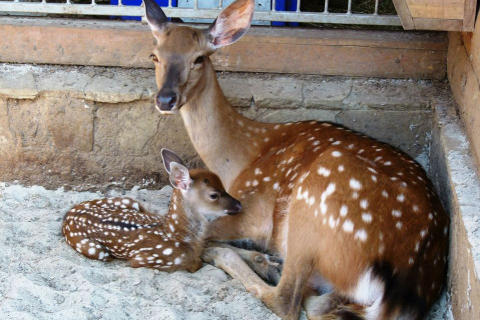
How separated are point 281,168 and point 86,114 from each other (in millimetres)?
1561

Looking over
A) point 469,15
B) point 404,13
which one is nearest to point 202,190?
point 404,13

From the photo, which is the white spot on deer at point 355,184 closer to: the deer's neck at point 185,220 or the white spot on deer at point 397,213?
the white spot on deer at point 397,213

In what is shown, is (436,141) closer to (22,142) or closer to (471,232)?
(471,232)

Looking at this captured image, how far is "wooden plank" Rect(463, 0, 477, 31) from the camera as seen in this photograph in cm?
416

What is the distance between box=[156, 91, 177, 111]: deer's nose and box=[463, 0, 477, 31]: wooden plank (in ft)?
5.48

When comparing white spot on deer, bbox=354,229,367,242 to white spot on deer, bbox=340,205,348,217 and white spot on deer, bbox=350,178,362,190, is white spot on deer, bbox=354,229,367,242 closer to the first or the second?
white spot on deer, bbox=340,205,348,217

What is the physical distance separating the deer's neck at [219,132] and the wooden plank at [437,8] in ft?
4.34

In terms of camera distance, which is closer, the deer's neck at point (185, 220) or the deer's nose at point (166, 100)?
the deer's nose at point (166, 100)

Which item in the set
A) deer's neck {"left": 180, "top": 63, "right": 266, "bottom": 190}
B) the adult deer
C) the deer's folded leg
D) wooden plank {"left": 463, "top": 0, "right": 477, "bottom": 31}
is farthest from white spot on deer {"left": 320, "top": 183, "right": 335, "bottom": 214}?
wooden plank {"left": 463, "top": 0, "right": 477, "bottom": 31}

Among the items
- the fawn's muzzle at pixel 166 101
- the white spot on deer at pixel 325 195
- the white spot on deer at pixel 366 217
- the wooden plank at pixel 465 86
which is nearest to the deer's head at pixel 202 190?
the fawn's muzzle at pixel 166 101

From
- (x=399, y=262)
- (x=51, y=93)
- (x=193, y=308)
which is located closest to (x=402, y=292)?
(x=399, y=262)

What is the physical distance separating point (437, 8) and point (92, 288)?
242 cm

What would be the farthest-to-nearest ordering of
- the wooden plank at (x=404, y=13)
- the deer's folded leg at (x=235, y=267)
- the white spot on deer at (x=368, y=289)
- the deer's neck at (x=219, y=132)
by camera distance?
the deer's neck at (x=219, y=132) < the deer's folded leg at (x=235, y=267) < the wooden plank at (x=404, y=13) < the white spot on deer at (x=368, y=289)

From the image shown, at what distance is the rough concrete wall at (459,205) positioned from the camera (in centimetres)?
349
